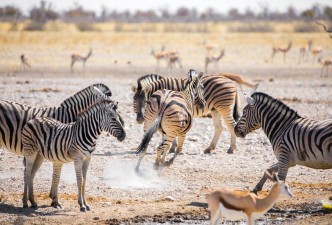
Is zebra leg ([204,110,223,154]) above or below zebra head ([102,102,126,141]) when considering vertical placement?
below

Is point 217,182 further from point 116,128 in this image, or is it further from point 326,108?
point 326,108

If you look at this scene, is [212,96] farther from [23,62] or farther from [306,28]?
[306,28]

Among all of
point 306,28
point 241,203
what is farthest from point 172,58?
point 241,203

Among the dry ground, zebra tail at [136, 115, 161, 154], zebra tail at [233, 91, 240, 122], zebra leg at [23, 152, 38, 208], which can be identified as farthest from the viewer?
zebra tail at [233, 91, 240, 122]

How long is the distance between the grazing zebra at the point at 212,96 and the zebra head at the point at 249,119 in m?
2.42

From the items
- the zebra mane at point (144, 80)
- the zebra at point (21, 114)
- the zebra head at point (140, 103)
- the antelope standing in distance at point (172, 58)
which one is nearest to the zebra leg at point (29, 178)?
the zebra at point (21, 114)

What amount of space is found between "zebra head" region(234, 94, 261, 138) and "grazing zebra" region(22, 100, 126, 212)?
7.04 feet

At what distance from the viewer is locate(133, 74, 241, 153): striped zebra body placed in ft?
45.2

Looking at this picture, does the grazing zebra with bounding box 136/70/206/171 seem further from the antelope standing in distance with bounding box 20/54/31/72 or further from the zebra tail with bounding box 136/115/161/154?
the antelope standing in distance with bounding box 20/54/31/72

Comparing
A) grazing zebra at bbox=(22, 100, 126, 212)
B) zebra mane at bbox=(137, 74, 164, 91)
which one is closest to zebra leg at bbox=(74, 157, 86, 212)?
grazing zebra at bbox=(22, 100, 126, 212)

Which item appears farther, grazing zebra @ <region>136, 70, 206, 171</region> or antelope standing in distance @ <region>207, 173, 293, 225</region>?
grazing zebra @ <region>136, 70, 206, 171</region>

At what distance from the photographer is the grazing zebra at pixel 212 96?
13.8 m

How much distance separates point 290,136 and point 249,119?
108cm

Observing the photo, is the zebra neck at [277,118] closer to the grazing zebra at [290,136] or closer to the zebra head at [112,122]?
the grazing zebra at [290,136]
